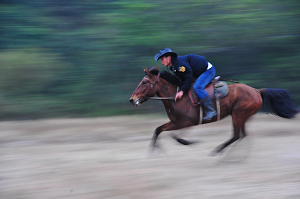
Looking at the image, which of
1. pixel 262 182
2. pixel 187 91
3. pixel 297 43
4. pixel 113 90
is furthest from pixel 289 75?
pixel 262 182

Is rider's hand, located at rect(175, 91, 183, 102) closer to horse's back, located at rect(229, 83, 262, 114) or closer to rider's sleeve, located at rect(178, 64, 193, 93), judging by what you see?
rider's sleeve, located at rect(178, 64, 193, 93)

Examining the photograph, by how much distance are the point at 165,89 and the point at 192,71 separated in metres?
0.60

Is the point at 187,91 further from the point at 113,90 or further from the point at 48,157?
the point at 113,90

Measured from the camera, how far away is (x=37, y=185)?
493 cm

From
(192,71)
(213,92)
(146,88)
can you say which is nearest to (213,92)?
(213,92)

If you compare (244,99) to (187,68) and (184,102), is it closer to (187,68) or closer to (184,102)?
(184,102)

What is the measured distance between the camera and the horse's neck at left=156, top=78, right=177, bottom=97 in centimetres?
604

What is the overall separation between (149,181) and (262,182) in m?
1.69

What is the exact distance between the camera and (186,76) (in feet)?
19.0

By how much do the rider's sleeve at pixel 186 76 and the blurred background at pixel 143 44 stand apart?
16.8ft

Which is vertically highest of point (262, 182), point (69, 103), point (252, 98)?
point (252, 98)

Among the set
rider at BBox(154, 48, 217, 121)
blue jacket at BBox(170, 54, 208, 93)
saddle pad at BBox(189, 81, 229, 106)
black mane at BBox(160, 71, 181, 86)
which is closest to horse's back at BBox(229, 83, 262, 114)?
saddle pad at BBox(189, 81, 229, 106)

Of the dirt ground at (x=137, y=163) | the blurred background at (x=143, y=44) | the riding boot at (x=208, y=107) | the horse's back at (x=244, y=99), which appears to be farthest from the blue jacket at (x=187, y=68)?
the blurred background at (x=143, y=44)

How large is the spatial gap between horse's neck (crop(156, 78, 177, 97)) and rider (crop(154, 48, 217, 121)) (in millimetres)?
177
